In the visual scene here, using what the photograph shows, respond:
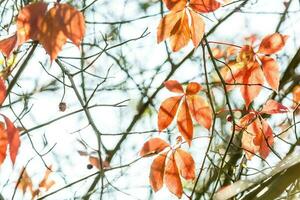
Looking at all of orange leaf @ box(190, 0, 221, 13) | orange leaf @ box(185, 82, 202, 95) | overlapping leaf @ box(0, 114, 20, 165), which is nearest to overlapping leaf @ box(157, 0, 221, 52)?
orange leaf @ box(190, 0, 221, 13)

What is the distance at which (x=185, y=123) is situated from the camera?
1266mm

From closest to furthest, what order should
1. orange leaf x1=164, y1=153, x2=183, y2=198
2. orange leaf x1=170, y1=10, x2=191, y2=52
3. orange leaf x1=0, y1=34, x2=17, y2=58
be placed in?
1. orange leaf x1=0, y1=34, x2=17, y2=58
2. orange leaf x1=170, y1=10, x2=191, y2=52
3. orange leaf x1=164, y1=153, x2=183, y2=198

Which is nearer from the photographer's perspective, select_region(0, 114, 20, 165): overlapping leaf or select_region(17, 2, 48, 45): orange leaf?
select_region(17, 2, 48, 45): orange leaf

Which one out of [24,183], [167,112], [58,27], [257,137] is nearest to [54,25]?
[58,27]

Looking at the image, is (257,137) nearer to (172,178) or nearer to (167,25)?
(172,178)

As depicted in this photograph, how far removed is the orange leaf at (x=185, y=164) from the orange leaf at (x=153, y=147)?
37 mm

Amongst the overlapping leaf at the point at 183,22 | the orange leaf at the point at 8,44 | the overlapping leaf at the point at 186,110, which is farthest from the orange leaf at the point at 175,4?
the orange leaf at the point at 8,44

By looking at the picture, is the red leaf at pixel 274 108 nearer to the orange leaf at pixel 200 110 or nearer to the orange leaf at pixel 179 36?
the orange leaf at pixel 200 110

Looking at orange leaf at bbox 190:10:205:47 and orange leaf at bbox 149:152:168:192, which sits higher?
orange leaf at bbox 190:10:205:47

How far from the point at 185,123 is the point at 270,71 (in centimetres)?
22

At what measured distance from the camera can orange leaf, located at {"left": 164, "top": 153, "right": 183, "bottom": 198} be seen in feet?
4.24

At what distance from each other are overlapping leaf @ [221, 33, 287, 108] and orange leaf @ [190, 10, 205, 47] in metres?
0.18

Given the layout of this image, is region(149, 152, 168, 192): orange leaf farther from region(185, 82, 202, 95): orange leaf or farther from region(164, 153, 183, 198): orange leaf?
region(185, 82, 202, 95): orange leaf

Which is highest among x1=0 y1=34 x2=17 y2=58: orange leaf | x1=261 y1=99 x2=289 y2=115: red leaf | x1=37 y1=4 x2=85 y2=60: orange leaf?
x1=0 y1=34 x2=17 y2=58: orange leaf
